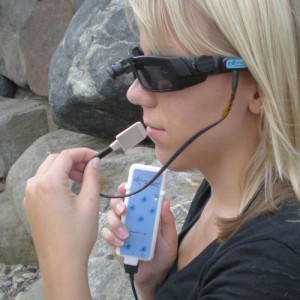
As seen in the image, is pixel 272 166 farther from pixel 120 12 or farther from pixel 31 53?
pixel 31 53

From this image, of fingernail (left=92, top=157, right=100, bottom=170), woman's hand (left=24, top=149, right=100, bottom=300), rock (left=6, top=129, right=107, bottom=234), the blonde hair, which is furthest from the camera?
rock (left=6, top=129, right=107, bottom=234)

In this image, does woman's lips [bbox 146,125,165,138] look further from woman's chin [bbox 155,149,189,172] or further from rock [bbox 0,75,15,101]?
rock [bbox 0,75,15,101]

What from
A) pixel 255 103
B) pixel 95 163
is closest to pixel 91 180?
pixel 95 163

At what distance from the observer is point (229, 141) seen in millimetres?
1260

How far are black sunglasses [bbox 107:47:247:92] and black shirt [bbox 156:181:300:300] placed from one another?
28 cm

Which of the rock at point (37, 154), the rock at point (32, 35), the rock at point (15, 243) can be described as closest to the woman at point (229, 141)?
the rock at point (37, 154)

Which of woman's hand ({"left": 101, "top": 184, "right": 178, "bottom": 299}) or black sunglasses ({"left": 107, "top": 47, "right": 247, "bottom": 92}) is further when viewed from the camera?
woman's hand ({"left": 101, "top": 184, "right": 178, "bottom": 299})

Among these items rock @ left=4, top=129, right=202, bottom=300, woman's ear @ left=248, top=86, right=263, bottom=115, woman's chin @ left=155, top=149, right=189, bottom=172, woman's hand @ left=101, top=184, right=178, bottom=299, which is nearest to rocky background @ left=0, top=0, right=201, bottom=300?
rock @ left=4, top=129, right=202, bottom=300

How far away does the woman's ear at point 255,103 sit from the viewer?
122 centimetres

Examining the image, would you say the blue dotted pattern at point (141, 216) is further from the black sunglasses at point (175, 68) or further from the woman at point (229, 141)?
the black sunglasses at point (175, 68)

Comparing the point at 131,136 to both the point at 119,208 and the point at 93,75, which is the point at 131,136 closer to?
the point at 119,208

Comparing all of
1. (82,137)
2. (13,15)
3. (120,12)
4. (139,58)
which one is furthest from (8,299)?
(139,58)

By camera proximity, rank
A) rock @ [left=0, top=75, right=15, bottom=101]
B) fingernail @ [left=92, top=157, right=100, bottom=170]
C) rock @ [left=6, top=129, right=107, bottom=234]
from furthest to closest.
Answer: rock @ [left=0, top=75, right=15, bottom=101] → rock @ [left=6, top=129, right=107, bottom=234] → fingernail @ [left=92, top=157, right=100, bottom=170]

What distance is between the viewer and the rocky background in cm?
301
